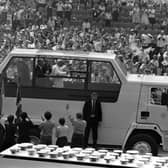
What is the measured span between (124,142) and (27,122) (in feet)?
7.66

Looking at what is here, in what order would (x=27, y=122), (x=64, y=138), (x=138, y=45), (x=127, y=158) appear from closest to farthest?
(x=127, y=158)
(x=64, y=138)
(x=27, y=122)
(x=138, y=45)

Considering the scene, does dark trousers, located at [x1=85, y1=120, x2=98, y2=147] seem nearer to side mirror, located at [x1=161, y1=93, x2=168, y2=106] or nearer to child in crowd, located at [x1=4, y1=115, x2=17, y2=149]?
side mirror, located at [x1=161, y1=93, x2=168, y2=106]

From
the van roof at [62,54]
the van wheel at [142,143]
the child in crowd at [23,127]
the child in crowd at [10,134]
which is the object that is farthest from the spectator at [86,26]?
the child in crowd at [10,134]

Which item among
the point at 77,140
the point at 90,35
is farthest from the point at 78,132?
the point at 90,35

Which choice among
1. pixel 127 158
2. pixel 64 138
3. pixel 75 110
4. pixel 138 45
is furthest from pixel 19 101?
pixel 138 45

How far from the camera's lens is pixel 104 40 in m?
27.1

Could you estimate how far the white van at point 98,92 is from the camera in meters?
12.9

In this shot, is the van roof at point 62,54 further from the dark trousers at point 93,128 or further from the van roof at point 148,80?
the dark trousers at point 93,128

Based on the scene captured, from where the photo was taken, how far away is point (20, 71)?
13.2m

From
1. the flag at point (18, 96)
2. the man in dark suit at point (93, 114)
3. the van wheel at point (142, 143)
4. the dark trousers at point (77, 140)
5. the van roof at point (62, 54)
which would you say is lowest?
the van wheel at point (142, 143)

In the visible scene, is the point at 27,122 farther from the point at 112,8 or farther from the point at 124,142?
the point at 112,8

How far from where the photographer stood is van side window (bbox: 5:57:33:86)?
1320 cm

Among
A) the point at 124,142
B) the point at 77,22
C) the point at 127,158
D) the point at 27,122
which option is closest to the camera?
the point at 127,158

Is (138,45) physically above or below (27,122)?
above
